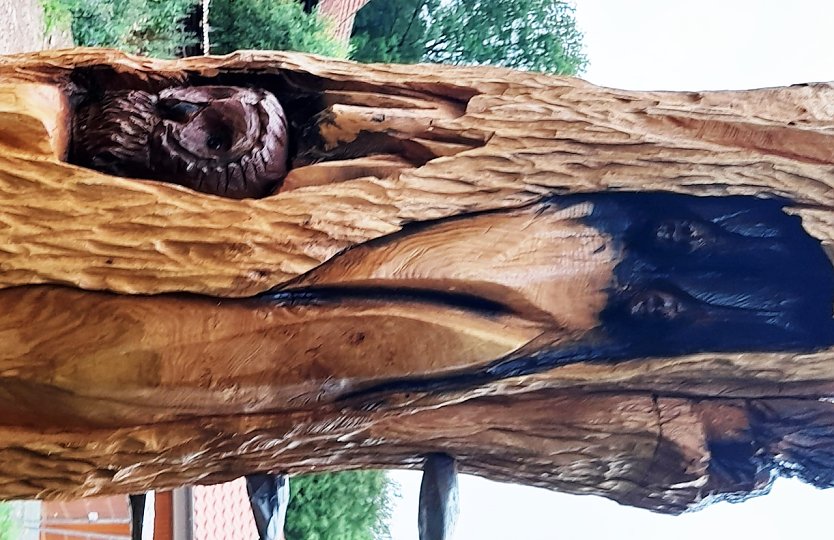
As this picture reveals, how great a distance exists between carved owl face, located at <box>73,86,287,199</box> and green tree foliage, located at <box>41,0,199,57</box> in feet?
10.6

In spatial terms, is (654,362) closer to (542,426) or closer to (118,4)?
(542,426)

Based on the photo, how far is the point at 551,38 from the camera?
880cm

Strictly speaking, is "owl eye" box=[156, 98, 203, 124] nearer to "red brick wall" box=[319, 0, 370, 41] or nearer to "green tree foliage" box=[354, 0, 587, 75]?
"red brick wall" box=[319, 0, 370, 41]

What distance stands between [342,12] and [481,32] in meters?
1.60

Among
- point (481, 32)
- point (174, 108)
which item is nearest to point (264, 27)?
point (481, 32)

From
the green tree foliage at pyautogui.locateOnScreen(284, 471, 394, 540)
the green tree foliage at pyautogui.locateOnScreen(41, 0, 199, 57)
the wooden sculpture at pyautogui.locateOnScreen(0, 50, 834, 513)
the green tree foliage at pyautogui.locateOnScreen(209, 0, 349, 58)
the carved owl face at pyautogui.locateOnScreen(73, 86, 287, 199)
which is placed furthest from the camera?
the green tree foliage at pyautogui.locateOnScreen(284, 471, 394, 540)

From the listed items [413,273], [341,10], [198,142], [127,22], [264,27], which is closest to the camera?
[413,273]

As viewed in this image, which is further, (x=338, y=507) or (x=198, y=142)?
(x=338, y=507)

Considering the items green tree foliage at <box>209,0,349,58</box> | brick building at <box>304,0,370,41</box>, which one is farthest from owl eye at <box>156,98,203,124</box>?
brick building at <box>304,0,370,41</box>

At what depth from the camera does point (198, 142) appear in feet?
4.54

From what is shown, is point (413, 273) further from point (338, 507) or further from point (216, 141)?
point (338, 507)

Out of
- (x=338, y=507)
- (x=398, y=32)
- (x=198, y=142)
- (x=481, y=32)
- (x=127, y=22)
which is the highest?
(x=398, y=32)

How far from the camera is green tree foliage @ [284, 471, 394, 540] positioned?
722 centimetres

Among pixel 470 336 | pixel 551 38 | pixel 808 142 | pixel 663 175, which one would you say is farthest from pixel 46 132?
pixel 551 38
